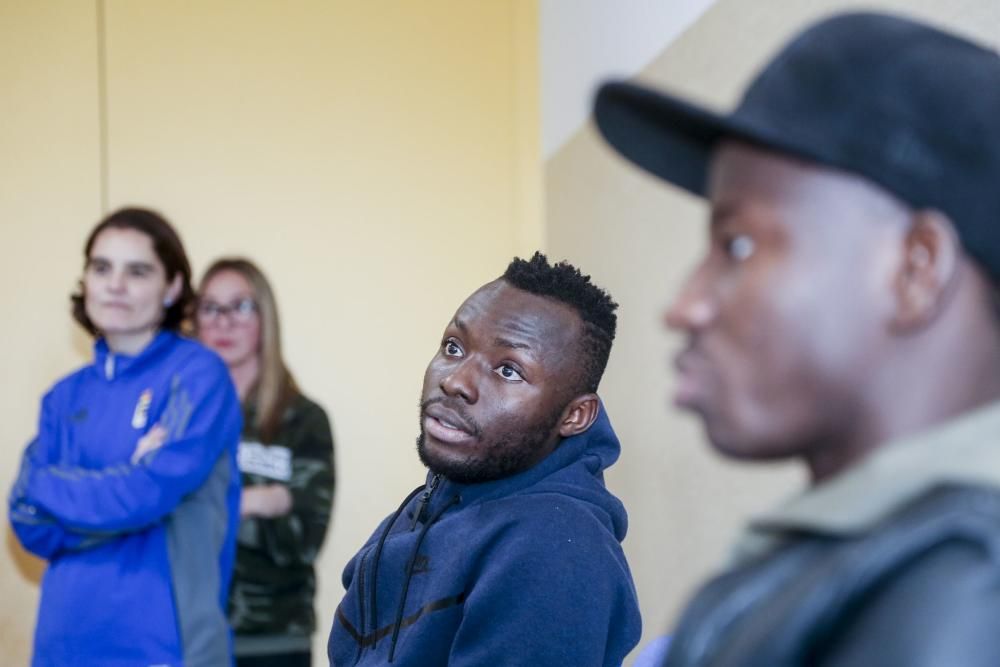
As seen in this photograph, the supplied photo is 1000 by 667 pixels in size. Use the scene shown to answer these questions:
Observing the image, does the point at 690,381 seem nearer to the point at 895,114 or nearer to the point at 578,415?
the point at 895,114

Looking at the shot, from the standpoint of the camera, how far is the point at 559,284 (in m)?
1.63

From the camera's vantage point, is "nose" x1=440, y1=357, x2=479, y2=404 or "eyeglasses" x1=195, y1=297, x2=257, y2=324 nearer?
"nose" x1=440, y1=357, x2=479, y2=404

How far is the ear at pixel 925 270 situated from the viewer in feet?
2.10

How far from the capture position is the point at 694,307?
70cm

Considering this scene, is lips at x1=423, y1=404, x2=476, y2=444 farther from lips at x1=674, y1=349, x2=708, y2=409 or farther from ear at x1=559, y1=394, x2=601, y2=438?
lips at x1=674, y1=349, x2=708, y2=409

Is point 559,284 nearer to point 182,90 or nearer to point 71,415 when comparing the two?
point 71,415

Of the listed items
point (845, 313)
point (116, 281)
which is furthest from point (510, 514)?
point (116, 281)

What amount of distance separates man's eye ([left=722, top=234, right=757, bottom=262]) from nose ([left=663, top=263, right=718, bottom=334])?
21 mm

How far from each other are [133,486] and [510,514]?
1.03 meters

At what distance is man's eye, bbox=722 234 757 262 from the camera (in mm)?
686

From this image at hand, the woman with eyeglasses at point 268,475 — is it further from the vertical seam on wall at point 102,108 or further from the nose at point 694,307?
the nose at point 694,307

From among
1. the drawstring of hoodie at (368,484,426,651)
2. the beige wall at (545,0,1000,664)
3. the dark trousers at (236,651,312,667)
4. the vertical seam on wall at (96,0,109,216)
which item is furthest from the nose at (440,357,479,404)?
the vertical seam on wall at (96,0,109,216)

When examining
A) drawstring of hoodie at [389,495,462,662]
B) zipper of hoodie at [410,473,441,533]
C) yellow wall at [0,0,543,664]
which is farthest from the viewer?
yellow wall at [0,0,543,664]

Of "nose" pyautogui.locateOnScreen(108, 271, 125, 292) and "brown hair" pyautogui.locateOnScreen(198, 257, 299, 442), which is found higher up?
"nose" pyautogui.locateOnScreen(108, 271, 125, 292)
